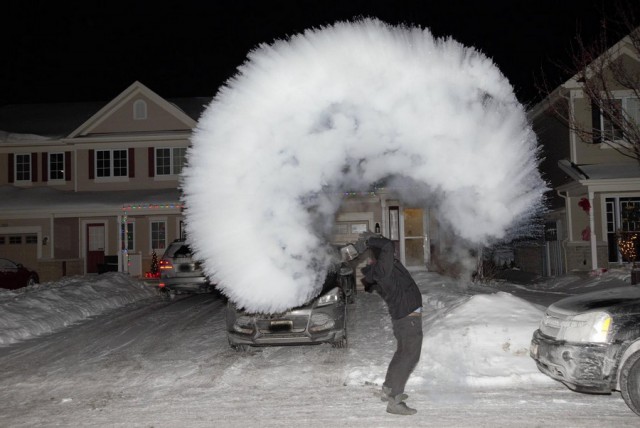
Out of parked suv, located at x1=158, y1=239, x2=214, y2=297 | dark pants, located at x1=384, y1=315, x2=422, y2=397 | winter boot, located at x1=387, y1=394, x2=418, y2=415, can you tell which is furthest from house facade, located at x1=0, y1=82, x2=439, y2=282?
winter boot, located at x1=387, y1=394, x2=418, y2=415

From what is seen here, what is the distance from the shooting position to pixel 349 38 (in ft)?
26.1

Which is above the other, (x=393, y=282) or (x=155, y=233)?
(x=155, y=233)

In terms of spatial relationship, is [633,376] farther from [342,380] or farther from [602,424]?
[342,380]

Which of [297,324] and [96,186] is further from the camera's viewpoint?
[96,186]

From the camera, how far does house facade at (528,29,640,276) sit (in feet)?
60.2

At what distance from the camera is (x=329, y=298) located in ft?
30.6

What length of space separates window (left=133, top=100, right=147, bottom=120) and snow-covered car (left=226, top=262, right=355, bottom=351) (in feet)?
61.4

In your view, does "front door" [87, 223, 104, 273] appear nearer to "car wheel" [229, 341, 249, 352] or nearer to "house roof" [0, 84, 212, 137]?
"house roof" [0, 84, 212, 137]

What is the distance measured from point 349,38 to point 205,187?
2702 millimetres

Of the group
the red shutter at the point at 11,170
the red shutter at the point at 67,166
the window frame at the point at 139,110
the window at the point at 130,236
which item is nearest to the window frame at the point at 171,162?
the window frame at the point at 139,110

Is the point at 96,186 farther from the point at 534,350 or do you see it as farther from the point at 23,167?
the point at 534,350

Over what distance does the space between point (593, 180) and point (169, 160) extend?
16.4 meters

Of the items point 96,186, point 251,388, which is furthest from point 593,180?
point 96,186

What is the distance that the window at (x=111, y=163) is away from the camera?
26.1m
